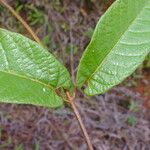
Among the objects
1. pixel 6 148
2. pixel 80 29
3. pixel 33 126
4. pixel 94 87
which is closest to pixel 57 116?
pixel 33 126

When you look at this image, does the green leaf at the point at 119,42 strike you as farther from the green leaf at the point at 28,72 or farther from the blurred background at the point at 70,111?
the blurred background at the point at 70,111

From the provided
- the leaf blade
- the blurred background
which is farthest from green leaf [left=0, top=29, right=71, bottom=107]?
the blurred background

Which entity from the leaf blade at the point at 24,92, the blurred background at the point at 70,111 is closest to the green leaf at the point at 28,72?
the leaf blade at the point at 24,92

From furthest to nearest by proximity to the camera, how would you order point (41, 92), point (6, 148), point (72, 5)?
point (72, 5), point (6, 148), point (41, 92)

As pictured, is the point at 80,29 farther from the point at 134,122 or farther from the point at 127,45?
the point at 127,45

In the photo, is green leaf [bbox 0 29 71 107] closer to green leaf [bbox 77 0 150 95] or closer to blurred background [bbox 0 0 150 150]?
green leaf [bbox 77 0 150 95]

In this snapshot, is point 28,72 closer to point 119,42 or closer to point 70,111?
point 119,42

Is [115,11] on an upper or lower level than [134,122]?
upper
